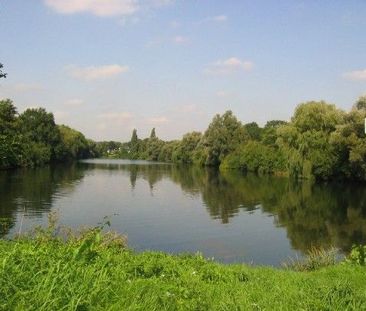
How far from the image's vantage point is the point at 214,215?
32531 millimetres

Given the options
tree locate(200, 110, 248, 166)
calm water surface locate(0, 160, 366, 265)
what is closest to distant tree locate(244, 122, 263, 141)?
tree locate(200, 110, 248, 166)

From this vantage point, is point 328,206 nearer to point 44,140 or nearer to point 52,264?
point 52,264

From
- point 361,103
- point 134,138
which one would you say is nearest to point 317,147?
point 361,103

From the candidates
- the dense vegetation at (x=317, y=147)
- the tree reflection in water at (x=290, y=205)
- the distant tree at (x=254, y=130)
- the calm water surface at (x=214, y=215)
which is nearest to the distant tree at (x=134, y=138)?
the distant tree at (x=254, y=130)

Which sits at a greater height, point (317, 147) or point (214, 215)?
point (317, 147)

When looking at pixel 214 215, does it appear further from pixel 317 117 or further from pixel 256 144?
pixel 256 144

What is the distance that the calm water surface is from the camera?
22859 mm

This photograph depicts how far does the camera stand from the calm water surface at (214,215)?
22.9 m

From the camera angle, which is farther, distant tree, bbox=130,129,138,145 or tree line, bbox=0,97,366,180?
distant tree, bbox=130,129,138,145

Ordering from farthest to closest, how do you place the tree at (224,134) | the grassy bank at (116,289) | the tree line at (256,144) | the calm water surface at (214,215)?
the tree at (224,134), the tree line at (256,144), the calm water surface at (214,215), the grassy bank at (116,289)

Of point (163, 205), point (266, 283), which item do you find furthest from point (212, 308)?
point (163, 205)

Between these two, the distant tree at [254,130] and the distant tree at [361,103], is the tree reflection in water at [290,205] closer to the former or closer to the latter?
the distant tree at [361,103]

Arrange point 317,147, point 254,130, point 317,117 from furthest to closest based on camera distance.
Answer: point 254,130
point 317,117
point 317,147

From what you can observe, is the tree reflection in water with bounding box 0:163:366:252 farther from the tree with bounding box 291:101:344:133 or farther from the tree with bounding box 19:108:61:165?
the tree with bounding box 19:108:61:165
